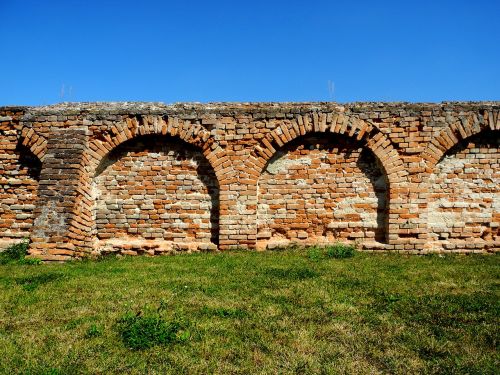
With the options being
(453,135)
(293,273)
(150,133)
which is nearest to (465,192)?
(453,135)

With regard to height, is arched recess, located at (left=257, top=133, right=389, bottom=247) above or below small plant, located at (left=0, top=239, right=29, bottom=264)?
above

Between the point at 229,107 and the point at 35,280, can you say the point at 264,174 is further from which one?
the point at 35,280

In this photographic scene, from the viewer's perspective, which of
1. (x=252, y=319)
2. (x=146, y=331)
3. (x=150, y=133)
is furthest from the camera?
(x=150, y=133)

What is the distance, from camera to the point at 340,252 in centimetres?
761

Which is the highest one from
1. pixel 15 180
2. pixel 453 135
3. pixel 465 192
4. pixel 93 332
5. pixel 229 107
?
pixel 229 107

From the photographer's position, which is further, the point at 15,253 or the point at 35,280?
the point at 15,253

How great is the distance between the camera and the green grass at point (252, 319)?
3184 mm

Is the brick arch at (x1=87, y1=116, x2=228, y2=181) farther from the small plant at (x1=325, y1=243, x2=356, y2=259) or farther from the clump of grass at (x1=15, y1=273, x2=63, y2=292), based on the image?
the small plant at (x1=325, y1=243, x2=356, y2=259)

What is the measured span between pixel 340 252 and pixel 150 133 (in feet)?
15.9

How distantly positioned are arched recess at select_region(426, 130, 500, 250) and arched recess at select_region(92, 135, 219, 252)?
191 inches

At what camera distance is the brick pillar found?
760cm

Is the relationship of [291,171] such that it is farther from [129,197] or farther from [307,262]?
[129,197]

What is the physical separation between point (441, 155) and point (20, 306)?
26.4 ft

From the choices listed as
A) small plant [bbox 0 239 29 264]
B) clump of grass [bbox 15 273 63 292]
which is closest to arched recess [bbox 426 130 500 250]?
clump of grass [bbox 15 273 63 292]
